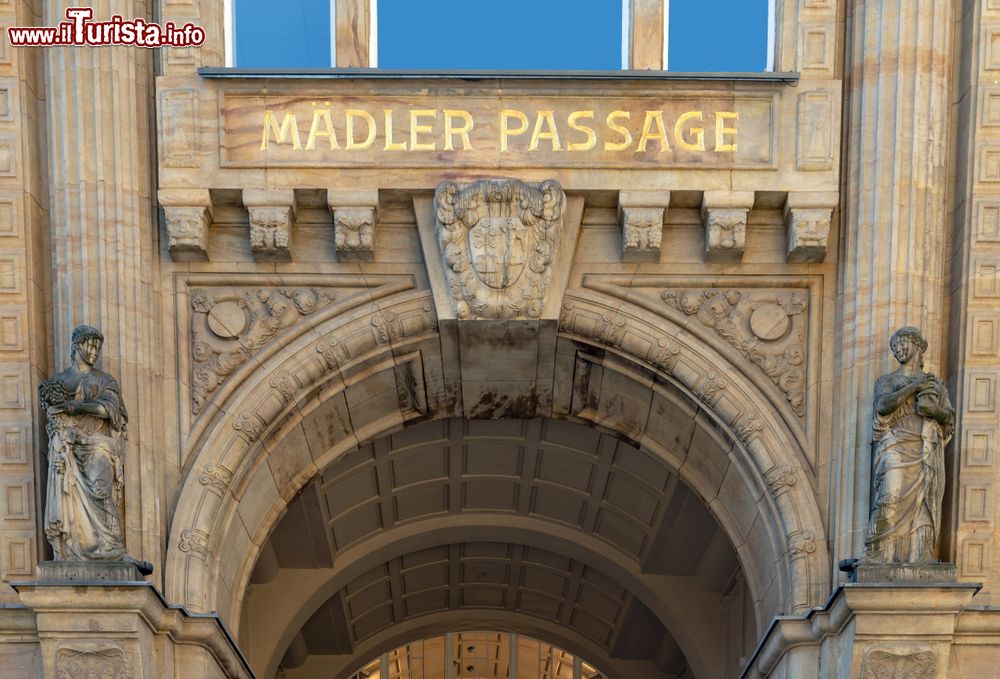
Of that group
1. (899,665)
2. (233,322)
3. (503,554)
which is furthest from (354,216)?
(503,554)

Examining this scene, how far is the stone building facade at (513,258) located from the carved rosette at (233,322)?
2 centimetres

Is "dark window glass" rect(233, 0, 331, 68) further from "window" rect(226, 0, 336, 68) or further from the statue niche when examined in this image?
the statue niche

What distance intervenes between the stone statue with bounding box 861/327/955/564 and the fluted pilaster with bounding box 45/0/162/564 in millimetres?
5379

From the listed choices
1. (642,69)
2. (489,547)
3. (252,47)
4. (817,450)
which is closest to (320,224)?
(252,47)

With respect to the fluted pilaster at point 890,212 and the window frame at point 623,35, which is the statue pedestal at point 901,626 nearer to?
the fluted pilaster at point 890,212

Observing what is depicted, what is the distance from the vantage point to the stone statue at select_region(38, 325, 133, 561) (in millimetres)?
14234

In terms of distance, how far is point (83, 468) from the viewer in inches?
563

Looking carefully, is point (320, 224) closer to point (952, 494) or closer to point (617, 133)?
point (617, 133)

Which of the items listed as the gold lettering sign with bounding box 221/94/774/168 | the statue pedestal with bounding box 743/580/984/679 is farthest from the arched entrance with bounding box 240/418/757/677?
the statue pedestal with bounding box 743/580/984/679

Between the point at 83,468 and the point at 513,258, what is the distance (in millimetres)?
3556

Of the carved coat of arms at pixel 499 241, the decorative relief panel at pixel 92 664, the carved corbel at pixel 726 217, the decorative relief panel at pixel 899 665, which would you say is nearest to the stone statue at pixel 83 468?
the decorative relief panel at pixel 92 664

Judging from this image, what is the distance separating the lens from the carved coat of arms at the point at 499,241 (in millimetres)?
15094

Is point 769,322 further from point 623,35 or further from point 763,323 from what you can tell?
point 623,35

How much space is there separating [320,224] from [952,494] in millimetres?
5244
